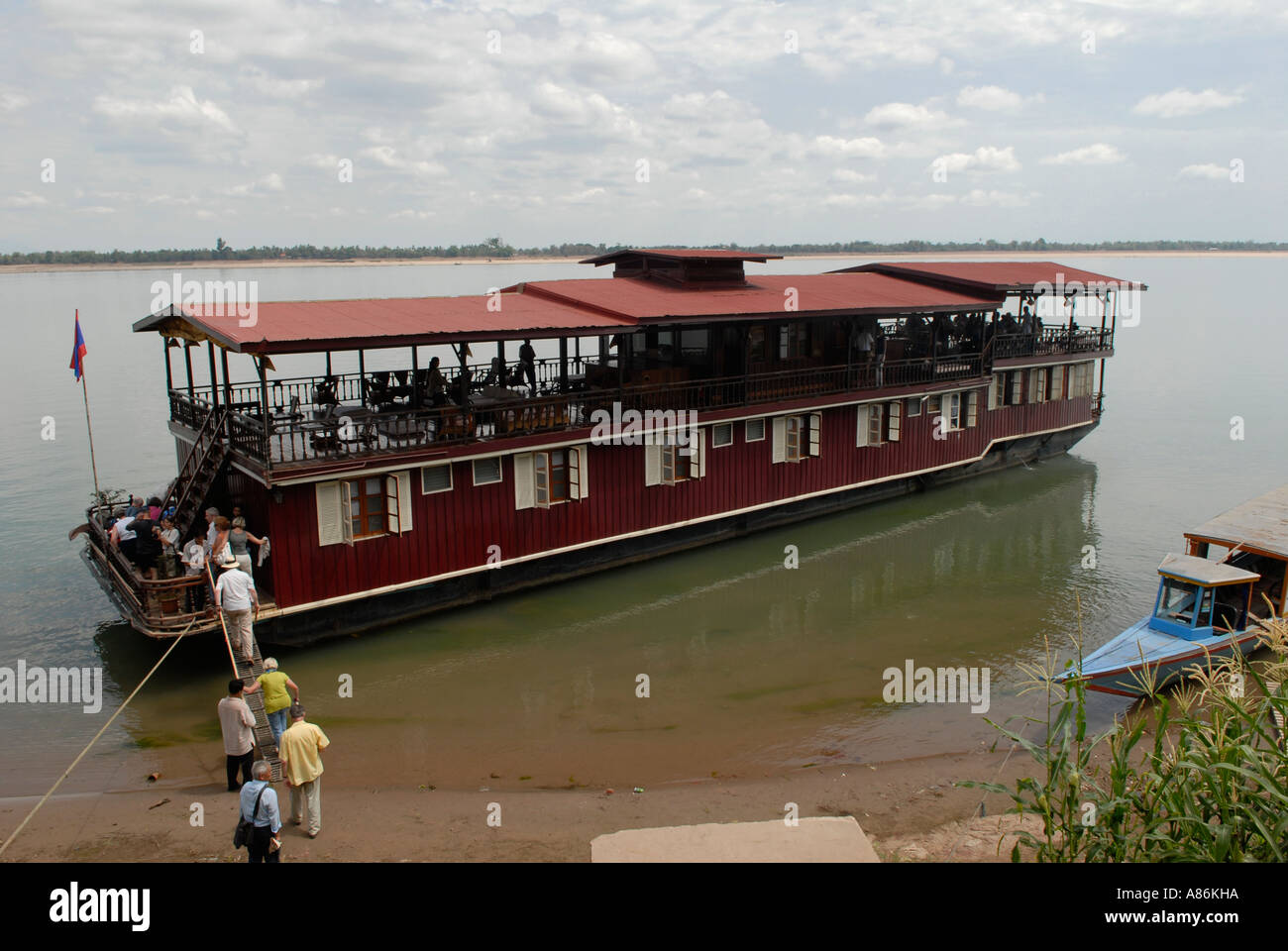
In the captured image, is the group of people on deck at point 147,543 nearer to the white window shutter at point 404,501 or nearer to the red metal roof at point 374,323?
the red metal roof at point 374,323

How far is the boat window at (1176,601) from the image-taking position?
16250 mm

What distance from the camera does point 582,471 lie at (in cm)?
1983

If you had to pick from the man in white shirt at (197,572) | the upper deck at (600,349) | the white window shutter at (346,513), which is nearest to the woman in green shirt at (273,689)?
the man in white shirt at (197,572)

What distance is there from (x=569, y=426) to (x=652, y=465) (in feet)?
8.32

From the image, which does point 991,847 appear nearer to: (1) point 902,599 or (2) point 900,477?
(1) point 902,599

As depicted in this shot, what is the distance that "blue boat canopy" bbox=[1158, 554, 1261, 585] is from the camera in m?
15.6

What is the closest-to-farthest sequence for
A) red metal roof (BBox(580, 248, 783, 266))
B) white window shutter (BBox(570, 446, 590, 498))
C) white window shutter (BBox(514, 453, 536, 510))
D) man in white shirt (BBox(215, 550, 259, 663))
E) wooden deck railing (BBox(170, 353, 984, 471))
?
man in white shirt (BBox(215, 550, 259, 663)) → wooden deck railing (BBox(170, 353, 984, 471)) → white window shutter (BBox(514, 453, 536, 510)) → white window shutter (BBox(570, 446, 590, 498)) → red metal roof (BBox(580, 248, 783, 266))

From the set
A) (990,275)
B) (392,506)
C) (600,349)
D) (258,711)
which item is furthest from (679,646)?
(990,275)

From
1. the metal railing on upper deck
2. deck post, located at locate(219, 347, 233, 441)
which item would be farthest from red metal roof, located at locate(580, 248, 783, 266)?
deck post, located at locate(219, 347, 233, 441)

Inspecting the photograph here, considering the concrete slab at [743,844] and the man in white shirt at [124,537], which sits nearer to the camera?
the concrete slab at [743,844]

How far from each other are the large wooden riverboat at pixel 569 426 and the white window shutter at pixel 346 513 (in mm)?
50

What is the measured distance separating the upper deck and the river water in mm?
3795

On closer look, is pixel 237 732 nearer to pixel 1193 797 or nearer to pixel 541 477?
pixel 541 477

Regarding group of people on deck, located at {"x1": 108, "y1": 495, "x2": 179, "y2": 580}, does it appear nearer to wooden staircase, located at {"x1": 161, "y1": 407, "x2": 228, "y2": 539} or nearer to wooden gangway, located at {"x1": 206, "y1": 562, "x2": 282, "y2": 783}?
wooden staircase, located at {"x1": 161, "y1": 407, "x2": 228, "y2": 539}
